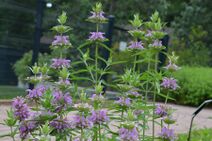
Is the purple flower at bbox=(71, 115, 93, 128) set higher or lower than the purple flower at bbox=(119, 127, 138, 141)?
higher

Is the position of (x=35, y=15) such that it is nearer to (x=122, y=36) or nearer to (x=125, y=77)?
(x=122, y=36)

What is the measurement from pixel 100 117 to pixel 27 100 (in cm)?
28

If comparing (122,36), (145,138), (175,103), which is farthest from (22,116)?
(175,103)

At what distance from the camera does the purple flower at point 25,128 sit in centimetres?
163

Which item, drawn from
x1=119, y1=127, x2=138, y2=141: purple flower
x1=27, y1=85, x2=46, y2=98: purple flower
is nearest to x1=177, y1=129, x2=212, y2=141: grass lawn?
x1=27, y1=85, x2=46, y2=98: purple flower

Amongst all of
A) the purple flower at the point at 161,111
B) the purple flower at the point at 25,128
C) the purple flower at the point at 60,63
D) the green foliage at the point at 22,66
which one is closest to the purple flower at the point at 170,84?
the purple flower at the point at 161,111

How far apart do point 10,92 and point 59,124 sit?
7.08 meters

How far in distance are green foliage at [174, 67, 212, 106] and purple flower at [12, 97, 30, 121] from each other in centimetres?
927

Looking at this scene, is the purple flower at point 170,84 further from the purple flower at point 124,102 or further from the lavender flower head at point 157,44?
the purple flower at point 124,102

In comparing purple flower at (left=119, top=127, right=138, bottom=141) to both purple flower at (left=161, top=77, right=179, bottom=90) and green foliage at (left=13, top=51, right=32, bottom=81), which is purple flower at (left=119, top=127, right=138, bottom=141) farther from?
green foliage at (left=13, top=51, right=32, bottom=81)

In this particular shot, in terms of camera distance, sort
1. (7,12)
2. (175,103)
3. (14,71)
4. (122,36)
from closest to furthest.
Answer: (7,12)
(14,71)
(122,36)
(175,103)

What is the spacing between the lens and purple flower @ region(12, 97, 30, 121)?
5.37ft

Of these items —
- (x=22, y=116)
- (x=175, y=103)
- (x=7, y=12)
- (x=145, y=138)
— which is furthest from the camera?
(x=175, y=103)

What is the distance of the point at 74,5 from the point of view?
1168cm
